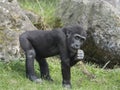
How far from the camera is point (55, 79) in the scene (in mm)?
7809

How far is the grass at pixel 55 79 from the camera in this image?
696 centimetres

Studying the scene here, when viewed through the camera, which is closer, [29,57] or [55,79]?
[29,57]

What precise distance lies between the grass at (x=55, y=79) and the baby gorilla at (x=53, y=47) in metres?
0.21

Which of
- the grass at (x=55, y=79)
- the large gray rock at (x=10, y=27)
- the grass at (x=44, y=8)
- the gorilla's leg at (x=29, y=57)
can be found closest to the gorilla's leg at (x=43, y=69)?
the grass at (x=55, y=79)

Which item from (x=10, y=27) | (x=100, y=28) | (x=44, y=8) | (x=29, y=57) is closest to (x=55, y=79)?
(x=29, y=57)

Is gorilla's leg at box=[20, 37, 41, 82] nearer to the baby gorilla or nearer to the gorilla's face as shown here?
the baby gorilla

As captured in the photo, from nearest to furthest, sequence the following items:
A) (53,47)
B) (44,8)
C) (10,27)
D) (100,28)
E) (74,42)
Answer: (74,42), (53,47), (10,27), (100,28), (44,8)

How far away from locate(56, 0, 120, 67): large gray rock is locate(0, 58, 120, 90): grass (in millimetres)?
630

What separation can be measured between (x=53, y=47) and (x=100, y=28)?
239cm

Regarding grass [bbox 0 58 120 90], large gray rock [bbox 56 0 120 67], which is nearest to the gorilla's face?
grass [bbox 0 58 120 90]

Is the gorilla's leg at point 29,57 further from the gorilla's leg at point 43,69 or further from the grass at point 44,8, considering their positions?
the grass at point 44,8

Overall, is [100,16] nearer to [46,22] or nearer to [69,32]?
[46,22]

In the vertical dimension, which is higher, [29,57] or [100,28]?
[29,57]

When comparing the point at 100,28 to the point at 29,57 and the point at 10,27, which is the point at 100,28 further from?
the point at 29,57
